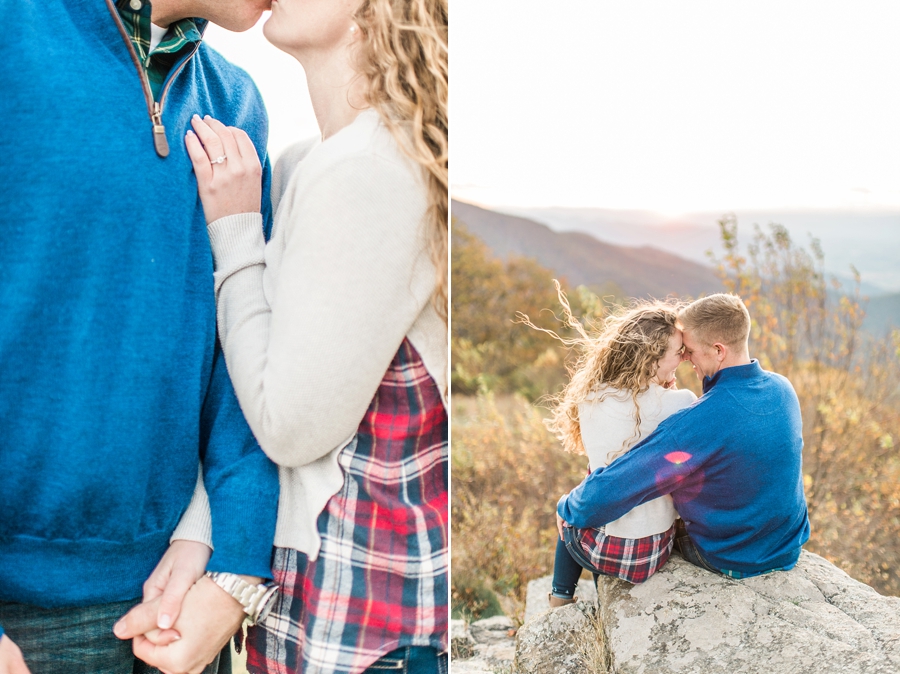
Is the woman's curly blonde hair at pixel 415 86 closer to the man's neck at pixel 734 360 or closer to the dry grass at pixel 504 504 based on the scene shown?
the man's neck at pixel 734 360

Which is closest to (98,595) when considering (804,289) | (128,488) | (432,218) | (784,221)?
(128,488)

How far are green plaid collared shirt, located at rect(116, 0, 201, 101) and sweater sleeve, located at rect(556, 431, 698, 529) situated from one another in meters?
1.20

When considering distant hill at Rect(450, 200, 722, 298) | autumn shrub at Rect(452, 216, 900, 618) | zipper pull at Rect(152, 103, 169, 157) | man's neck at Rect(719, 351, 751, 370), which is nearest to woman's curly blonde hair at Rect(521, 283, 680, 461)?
man's neck at Rect(719, 351, 751, 370)

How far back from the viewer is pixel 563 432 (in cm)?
179

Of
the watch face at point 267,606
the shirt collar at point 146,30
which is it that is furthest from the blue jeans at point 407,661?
the shirt collar at point 146,30

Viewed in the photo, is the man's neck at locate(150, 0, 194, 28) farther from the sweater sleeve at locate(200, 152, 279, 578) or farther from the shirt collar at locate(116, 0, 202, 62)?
the sweater sleeve at locate(200, 152, 279, 578)

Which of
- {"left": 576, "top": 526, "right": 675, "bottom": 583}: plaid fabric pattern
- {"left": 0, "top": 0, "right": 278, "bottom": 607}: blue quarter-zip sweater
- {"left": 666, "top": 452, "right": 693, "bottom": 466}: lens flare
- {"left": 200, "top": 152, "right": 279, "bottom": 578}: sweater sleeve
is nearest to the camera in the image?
{"left": 0, "top": 0, "right": 278, "bottom": 607}: blue quarter-zip sweater

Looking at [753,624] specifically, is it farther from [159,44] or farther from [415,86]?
[159,44]

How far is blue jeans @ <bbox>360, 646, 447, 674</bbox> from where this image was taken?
975 millimetres

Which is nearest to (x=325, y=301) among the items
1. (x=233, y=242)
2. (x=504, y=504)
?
(x=233, y=242)

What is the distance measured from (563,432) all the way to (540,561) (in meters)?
1.03

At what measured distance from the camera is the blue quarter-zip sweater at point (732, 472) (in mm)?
1458

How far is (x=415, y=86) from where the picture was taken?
3.14ft

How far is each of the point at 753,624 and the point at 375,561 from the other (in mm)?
956
